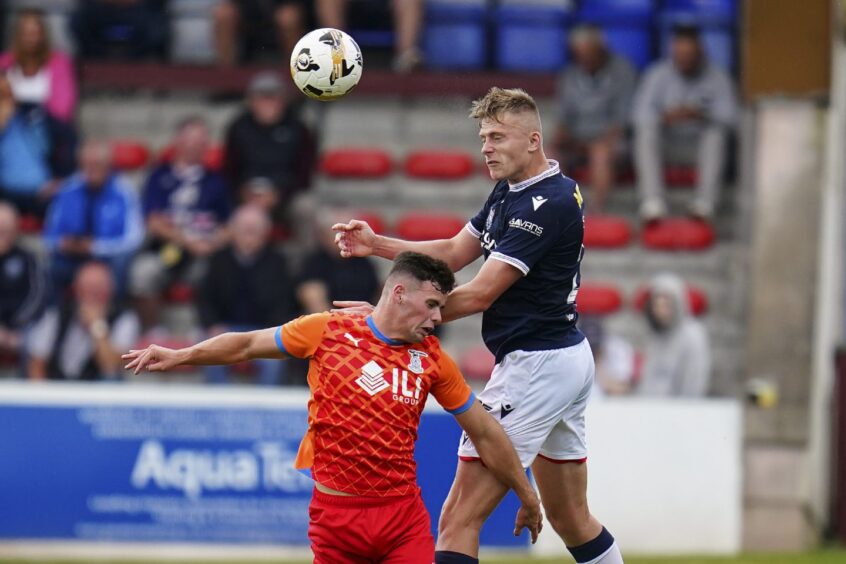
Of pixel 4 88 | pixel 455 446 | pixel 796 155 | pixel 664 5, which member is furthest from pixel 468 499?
pixel 664 5

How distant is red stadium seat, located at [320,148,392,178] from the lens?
47.2ft

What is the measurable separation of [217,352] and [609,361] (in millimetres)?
6312

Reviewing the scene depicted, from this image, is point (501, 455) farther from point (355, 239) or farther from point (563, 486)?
point (355, 239)

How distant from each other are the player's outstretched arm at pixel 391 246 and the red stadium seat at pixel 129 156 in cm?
791

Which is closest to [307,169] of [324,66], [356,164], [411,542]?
[356,164]

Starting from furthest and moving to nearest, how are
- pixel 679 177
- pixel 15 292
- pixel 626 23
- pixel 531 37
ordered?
pixel 531 37
pixel 626 23
pixel 679 177
pixel 15 292

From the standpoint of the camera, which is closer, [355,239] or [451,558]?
[451,558]

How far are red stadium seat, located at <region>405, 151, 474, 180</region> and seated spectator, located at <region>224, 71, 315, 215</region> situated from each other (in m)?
1.47

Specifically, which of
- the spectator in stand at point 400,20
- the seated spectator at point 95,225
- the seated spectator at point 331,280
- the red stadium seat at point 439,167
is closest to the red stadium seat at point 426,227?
the red stadium seat at point 439,167

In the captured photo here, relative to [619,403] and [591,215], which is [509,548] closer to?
[619,403]

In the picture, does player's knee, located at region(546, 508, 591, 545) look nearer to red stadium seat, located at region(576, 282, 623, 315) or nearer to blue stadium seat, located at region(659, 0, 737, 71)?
red stadium seat, located at region(576, 282, 623, 315)

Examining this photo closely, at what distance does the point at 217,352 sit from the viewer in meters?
6.08

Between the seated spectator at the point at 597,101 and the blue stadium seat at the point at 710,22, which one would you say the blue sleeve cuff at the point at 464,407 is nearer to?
the seated spectator at the point at 597,101

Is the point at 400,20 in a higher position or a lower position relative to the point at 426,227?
higher
